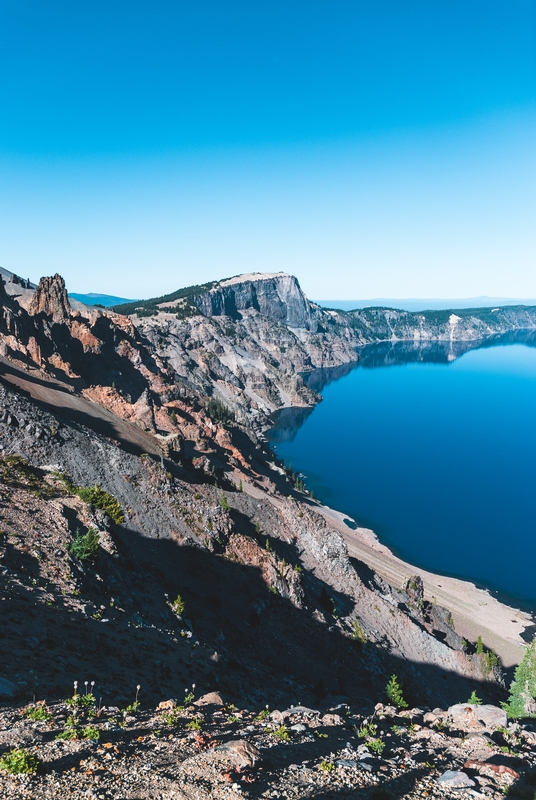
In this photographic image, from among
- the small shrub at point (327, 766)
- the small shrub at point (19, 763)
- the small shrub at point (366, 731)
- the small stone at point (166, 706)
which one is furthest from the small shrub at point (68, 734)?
the small shrub at point (366, 731)

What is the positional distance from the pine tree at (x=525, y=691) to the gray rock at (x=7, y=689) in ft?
163

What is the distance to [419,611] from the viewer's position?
70938 millimetres

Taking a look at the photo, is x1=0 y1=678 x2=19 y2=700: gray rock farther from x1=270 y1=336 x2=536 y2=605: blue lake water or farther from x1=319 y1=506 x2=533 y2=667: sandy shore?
x1=270 y1=336 x2=536 y2=605: blue lake water

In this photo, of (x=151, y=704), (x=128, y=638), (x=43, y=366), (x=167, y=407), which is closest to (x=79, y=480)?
(x=128, y=638)

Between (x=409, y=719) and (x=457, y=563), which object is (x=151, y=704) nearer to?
(x=409, y=719)

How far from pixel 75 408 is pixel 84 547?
43.0 meters

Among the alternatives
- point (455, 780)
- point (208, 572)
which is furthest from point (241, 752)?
point (208, 572)

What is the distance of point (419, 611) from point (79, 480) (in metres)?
55.3

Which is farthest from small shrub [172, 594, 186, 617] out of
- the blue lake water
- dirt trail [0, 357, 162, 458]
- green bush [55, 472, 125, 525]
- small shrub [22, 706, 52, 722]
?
the blue lake water

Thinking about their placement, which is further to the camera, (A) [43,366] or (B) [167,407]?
(B) [167,407]

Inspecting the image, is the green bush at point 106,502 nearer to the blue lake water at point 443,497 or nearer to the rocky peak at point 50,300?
the rocky peak at point 50,300

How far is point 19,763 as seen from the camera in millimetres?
12156

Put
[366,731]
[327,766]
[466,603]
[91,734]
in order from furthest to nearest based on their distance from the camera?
[466,603] → [366,731] → [327,766] → [91,734]

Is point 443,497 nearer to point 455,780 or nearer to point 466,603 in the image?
point 466,603
